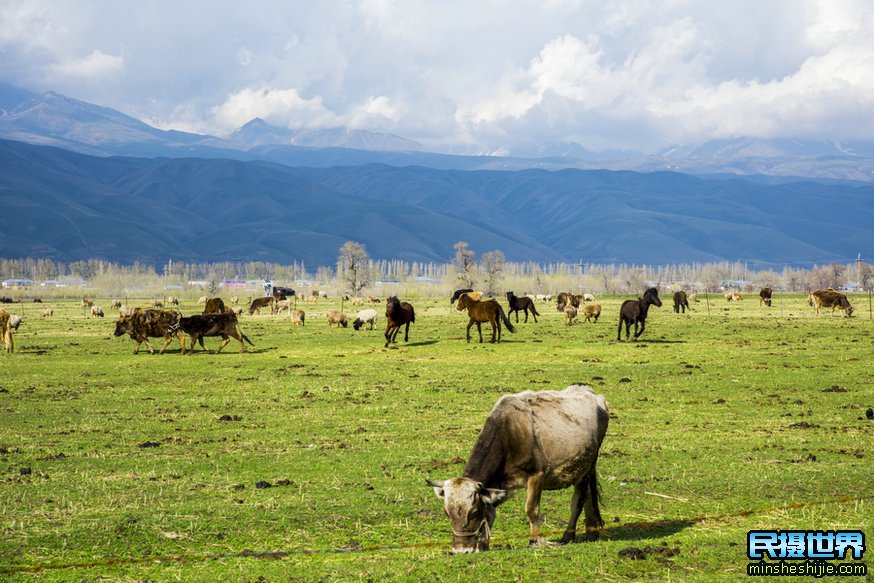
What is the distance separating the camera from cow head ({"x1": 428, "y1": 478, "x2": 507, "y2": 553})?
34.7ft

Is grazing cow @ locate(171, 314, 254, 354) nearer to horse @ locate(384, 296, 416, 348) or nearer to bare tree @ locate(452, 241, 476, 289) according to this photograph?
horse @ locate(384, 296, 416, 348)

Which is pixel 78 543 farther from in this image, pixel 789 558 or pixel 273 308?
pixel 273 308

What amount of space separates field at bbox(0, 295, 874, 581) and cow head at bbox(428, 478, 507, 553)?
266 millimetres

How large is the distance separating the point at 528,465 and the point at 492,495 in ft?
3.10

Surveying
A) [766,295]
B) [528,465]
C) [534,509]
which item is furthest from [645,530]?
[766,295]

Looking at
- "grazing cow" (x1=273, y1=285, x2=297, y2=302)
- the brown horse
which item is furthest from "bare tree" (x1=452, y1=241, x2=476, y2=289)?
the brown horse

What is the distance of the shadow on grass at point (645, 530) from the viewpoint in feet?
39.9

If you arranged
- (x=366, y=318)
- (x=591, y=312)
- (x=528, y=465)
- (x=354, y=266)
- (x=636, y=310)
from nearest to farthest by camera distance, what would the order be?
(x=528, y=465), (x=636, y=310), (x=366, y=318), (x=591, y=312), (x=354, y=266)

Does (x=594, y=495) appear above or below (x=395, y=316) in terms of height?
below

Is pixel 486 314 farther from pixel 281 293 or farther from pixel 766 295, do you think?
pixel 281 293

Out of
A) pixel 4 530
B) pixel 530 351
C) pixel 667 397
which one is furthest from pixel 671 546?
pixel 530 351

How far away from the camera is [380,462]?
58.4ft

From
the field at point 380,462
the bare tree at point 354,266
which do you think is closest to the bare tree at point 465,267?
the bare tree at point 354,266

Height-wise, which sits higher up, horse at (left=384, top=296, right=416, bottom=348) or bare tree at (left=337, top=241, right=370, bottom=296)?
bare tree at (left=337, top=241, right=370, bottom=296)
